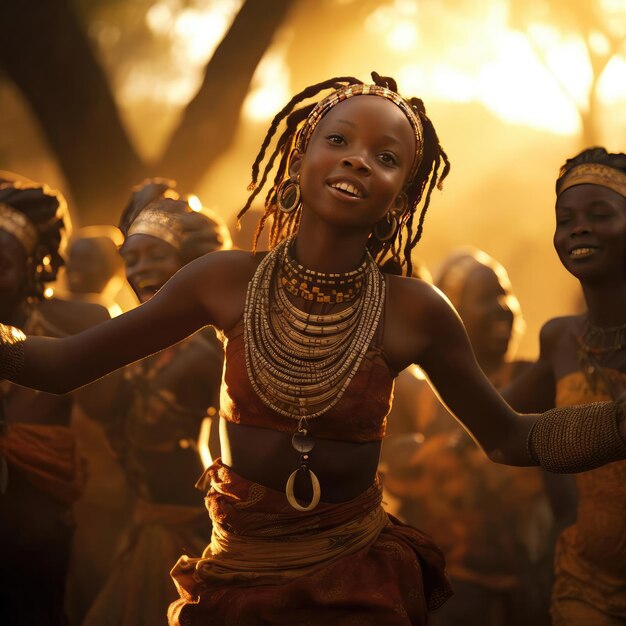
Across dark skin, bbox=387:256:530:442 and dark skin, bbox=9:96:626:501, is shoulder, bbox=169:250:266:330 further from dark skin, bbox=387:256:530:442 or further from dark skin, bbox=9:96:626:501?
dark skin, bbox=387:256:530:442

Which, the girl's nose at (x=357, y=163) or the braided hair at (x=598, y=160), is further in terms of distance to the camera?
the braided hair at (x=598, y=160)

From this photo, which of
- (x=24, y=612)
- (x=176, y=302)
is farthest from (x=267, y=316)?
(x=24, y=612)

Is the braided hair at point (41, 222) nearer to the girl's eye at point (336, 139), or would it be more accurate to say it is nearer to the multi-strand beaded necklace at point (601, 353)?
the girl's eye at point (336, 139)

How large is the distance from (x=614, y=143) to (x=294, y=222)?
1668cm

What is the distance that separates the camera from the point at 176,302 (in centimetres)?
379

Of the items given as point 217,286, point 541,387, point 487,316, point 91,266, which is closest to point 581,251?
point 541,387

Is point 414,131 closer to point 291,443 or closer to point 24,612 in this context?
point 291,443

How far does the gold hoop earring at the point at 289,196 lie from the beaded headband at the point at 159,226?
6.60 ft

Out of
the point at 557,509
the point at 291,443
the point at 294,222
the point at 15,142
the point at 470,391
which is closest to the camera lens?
the point at 291,443

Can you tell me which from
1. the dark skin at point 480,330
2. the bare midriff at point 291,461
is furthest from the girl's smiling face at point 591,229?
the dark skin at point 480,330

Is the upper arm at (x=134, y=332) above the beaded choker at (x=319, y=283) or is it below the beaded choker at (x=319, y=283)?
below

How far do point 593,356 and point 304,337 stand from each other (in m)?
1.92

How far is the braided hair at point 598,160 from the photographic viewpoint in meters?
4.94

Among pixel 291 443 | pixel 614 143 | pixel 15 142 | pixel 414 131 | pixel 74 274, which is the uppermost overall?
pixel 614 143
